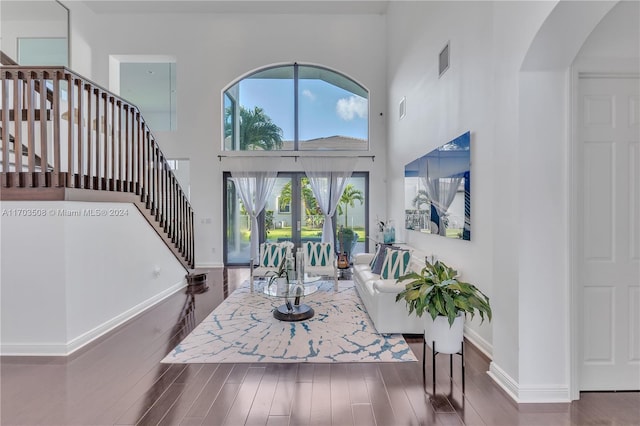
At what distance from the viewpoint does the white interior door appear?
2205 millimetres

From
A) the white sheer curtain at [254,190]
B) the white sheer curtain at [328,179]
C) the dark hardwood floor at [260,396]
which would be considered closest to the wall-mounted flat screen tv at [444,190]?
the dark hardwood floor at [260,396]

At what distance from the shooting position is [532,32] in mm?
1980

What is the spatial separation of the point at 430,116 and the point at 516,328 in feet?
9.88

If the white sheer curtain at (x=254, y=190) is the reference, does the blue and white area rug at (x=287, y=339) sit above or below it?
below

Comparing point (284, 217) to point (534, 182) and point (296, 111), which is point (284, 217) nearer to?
point (296, 111)

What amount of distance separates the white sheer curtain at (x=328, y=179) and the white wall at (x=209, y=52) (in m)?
0.34

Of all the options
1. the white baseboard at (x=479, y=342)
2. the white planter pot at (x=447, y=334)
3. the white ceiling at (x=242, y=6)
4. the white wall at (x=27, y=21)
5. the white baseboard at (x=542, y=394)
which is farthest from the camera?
the white ceiling at (x=242, y=6)

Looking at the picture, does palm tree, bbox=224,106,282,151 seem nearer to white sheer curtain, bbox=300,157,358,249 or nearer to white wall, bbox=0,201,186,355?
white sheer curtain, bbox=300,157,358,249

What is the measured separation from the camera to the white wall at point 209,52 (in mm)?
7102

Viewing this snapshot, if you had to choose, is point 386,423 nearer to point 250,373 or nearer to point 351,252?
point 250,373

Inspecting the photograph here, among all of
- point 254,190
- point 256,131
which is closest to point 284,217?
point 254,190

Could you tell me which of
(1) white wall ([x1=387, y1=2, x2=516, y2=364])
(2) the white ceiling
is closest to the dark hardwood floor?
(1) white wall ([x1=387, y1=2, x2=516, y2=364])

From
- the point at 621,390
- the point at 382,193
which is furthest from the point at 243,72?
the point at 621,390

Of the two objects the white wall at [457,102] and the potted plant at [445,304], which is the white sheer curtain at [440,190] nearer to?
the white wall at [457,102]
